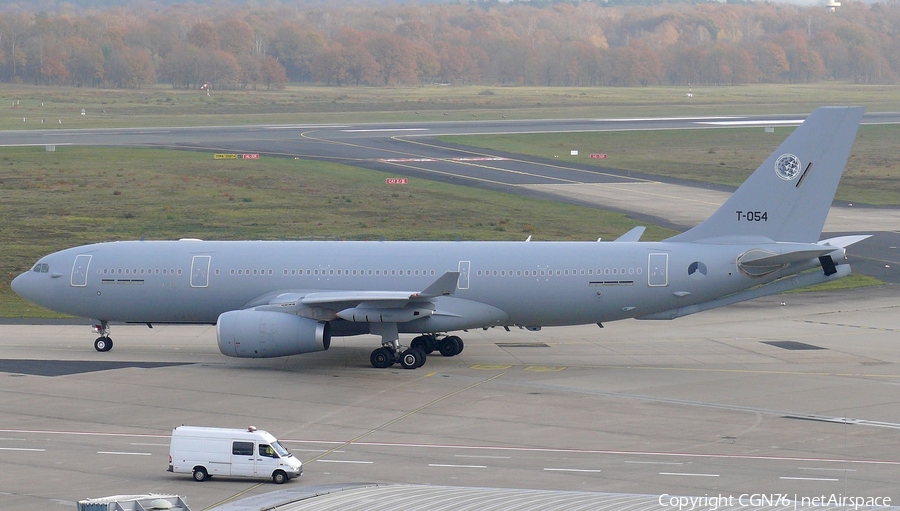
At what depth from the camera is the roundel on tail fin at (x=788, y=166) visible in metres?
37.4

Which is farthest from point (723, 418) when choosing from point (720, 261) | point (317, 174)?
point (317, 174)

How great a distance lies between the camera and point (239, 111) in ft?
481

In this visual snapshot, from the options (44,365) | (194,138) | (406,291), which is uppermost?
(194,138)

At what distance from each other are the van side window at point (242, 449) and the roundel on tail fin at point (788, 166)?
21.8 meters

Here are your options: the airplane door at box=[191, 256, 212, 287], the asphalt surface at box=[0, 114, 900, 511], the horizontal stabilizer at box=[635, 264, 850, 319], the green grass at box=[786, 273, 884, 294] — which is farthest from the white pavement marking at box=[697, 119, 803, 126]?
the airplane door at box=[191, 256, 212, 287]

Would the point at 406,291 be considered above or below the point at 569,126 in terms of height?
below

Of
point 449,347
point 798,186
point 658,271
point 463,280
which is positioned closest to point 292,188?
point 449,347

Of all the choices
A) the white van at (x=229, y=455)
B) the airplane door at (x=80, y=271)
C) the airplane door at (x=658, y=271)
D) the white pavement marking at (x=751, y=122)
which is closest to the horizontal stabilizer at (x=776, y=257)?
the airplane door at (x=658, y=271)

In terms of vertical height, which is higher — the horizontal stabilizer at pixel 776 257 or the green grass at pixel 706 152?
the green grass at pixel 706 152

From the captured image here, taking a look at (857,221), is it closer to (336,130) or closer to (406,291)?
(406,291)

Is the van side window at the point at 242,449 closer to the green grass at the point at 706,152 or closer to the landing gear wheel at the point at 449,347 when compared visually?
the landing gear wheel at the point at 449,347

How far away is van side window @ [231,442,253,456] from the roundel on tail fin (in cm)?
2178

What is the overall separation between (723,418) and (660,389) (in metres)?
4.02

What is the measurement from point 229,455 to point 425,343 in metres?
16.0
